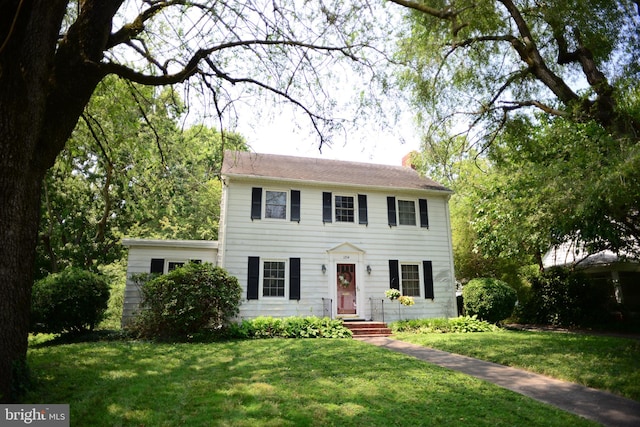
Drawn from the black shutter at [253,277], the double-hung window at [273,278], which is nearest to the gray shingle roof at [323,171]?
the black shutter at [253,277]

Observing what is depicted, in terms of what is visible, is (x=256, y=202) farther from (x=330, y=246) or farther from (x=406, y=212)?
(x=406, y=212)

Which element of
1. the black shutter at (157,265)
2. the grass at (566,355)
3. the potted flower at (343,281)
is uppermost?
the black shutter at (157,265)

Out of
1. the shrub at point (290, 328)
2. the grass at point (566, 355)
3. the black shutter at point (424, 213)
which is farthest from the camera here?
the black shutter at point (424, 213)

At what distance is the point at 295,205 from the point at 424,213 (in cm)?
543

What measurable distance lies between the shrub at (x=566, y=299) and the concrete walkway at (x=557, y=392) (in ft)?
30.3

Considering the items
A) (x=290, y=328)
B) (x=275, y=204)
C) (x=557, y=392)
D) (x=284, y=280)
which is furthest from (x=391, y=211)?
(x=557, y=392)

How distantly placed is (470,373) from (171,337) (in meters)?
7.70

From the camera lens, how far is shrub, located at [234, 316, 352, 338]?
11.4m

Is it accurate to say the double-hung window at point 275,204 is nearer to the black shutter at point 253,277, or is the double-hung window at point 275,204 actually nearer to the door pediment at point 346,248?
the black shutter at point 253,277

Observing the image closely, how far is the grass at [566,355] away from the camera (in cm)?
595

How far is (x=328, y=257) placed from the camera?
46.0ft

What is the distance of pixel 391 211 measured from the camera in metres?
15.1

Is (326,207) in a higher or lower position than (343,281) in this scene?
higher

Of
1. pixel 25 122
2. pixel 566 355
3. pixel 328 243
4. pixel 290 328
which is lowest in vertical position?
pixel 566 355
